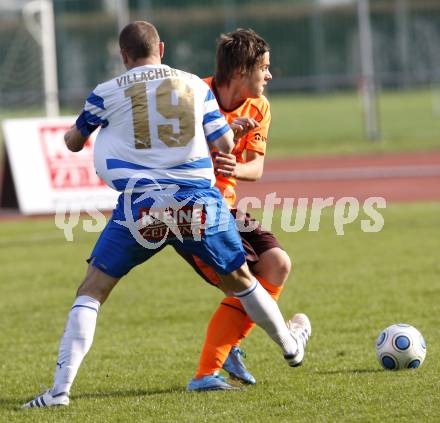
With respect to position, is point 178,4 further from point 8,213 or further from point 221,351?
point 221,351

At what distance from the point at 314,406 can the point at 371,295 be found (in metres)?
3.49

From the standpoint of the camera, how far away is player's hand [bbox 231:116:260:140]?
556 centimetres

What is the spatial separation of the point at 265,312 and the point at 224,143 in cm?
94

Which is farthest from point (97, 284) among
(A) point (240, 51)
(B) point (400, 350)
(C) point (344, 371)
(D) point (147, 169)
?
(B) point (400, 350)

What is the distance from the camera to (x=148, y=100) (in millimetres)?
5250

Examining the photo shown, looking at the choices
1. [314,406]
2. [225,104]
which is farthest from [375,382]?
[225,104]

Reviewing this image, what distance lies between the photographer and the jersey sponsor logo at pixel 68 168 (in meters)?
14.9

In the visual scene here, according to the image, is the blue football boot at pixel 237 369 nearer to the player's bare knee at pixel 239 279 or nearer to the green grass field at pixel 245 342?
the green grass field at pixel 245 342

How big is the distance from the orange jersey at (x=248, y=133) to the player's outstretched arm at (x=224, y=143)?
0.51 meters

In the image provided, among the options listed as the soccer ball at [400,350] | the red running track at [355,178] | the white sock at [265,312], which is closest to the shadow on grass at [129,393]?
the white sock at [265,312]

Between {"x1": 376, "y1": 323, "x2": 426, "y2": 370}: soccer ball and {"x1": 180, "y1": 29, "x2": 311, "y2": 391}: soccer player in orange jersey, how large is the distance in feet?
1.63

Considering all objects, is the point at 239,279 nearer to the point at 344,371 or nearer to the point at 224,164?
the point at 224,164

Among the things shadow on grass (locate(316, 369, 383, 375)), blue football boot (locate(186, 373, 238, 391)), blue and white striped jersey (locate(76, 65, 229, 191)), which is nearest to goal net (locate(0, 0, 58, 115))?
shadow on grass (locate(316, 369, 383, 375))

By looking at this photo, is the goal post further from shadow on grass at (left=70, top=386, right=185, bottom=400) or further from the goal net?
shadow on grass at (left=70, top=386, right=185, bottom=400)
